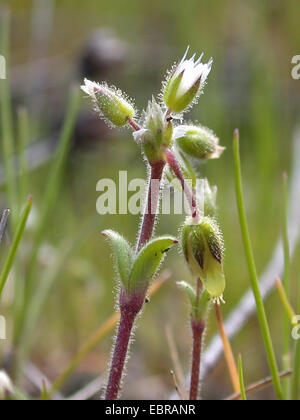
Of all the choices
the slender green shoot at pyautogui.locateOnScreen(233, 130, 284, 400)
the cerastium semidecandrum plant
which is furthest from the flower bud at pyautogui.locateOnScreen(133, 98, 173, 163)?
the slender green shoot at pyautogui.locateOnScreen(233, 130, 284, 400)

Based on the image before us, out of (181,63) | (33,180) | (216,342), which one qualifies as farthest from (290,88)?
(181,63)

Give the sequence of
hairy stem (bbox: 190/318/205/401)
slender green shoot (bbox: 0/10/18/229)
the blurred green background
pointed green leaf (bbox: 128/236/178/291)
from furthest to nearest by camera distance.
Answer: the blurred green background < slender green shoot (bbox: 0/10/18/229) < hairy stem (bbox: 190/318/205/401) < pointed green leaf (bbox: 128/236/178/291)

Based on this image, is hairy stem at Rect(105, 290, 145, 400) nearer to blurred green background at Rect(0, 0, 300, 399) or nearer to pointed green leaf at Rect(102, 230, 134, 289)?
pointed green leaf at Rect(102, 230, 134, 289)

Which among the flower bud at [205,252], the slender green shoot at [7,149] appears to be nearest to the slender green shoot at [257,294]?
the flower bud at [205,252]

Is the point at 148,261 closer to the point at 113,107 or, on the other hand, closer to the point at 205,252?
the point at 205,252
